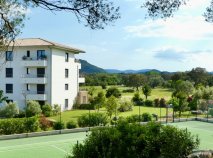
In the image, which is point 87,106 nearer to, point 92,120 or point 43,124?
point 92,120

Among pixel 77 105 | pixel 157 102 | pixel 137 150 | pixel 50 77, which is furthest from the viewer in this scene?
pixel 157 102

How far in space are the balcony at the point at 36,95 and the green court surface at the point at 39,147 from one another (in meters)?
16.9

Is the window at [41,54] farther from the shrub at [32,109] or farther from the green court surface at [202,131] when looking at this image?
the green court surface at [202,131]

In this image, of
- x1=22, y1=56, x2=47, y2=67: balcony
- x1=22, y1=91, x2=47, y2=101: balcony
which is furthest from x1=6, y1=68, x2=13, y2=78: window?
x1=22, y1=91, x2=47, y2=101: balcony

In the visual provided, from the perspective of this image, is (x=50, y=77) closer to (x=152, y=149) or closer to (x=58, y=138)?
(x=58, y=138)

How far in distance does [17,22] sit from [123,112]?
29939mm

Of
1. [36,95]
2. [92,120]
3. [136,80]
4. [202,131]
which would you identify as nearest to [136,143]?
[92,120]

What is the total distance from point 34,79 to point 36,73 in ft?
2.51

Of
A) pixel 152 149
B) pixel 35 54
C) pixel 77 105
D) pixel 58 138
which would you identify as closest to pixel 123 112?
pixel 77 105

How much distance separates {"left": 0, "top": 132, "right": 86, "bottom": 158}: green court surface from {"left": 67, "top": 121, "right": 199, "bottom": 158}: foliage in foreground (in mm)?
7177

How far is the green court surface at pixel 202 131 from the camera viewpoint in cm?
1995

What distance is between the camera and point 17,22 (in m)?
10.7

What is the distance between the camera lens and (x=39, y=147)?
18875 mm

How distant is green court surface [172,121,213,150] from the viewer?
786 inches
